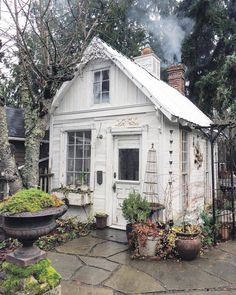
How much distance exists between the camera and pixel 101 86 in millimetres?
7746

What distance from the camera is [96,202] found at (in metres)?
7.43

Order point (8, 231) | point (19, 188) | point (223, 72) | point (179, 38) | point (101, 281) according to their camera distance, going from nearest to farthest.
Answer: point (8, 231) → point (101, 281) → point (19, 188) → point (223, 72) → point (179, 38)

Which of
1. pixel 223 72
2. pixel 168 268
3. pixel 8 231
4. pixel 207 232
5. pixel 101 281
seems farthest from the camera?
pixel 223 72

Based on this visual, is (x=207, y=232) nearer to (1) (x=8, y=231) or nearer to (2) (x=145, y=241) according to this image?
(2) (x=145, y=241)

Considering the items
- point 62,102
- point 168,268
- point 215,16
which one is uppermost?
point 215,16

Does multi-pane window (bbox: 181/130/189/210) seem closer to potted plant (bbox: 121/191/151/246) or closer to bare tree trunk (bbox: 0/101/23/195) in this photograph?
potted plant (bbox: 121/191/151/246)

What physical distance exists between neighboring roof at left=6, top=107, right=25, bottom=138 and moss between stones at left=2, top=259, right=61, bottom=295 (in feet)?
21.1

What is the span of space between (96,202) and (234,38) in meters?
11.8

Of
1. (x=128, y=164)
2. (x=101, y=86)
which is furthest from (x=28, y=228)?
(x=101, y=86)

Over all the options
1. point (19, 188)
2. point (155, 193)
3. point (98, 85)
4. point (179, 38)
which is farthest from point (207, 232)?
point (179, 38)

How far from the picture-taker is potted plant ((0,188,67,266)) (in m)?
3.08

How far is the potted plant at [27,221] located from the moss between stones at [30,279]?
71mm

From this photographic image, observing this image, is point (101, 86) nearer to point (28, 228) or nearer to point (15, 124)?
point (15, 124)

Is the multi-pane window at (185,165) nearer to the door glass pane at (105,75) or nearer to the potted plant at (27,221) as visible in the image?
the door glass pane at (105,75)
